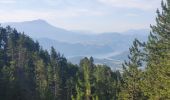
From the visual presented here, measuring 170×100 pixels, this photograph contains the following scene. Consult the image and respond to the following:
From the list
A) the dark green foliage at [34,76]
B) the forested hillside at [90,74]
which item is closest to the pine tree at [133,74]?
the forested hillside at [90,74]

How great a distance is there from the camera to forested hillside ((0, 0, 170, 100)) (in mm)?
45219

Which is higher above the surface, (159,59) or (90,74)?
(159,59)

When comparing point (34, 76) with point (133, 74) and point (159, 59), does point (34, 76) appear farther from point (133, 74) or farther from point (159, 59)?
point (159, 59)

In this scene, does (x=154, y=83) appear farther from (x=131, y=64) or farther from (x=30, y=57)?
(x=30, y=57)

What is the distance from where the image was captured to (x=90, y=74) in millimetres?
31828

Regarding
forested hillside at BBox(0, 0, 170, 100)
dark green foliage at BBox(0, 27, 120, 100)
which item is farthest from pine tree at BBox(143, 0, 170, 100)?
dark green foliage at BBox(0, 27, 120, 100)

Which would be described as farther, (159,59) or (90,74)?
(159,59)

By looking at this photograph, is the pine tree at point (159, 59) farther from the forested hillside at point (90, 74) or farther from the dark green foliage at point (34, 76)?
the dark green foliage at point (34, 76)

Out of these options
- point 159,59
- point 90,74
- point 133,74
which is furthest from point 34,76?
point 90,74

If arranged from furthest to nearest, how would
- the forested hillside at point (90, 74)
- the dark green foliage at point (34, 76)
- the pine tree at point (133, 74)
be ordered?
the dark green foliage at point (34, 76)
the pine tree at point (133, 74)
the forested hillside at point (90, 74)

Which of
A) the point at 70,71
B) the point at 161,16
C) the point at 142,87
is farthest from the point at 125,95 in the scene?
the point at 70,71

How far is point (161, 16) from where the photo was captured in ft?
151

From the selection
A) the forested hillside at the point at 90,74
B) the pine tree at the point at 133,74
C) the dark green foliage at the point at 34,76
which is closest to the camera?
the forested hillside at the point at 90,74

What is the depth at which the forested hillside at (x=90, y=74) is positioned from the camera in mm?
45219
